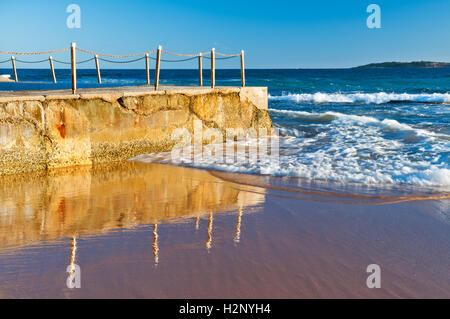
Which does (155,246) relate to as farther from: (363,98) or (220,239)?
(363,98)

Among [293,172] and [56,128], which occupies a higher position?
[56,128]

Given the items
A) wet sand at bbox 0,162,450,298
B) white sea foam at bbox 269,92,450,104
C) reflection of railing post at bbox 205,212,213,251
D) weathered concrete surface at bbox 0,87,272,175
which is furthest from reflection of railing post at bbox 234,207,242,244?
white sea foam at bbox 269,92,450,104

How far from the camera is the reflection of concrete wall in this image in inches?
176

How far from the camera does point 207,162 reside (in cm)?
776

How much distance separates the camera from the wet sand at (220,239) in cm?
313

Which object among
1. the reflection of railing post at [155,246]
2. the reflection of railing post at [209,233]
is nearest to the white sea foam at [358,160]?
the reflection of railing post at [209,233]

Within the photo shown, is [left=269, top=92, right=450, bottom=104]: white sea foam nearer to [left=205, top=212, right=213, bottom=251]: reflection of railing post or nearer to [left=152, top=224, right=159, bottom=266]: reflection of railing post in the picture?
[left=205, top=212, right=213, bottom=251]: reflection of railing post

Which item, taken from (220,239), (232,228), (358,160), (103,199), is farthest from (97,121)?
(358,160)

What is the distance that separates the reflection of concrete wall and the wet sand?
0.08 feet

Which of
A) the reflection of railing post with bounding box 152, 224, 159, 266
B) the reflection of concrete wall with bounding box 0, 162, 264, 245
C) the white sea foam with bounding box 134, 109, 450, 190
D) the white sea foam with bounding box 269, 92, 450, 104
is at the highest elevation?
the white sea foam with bounding box 269, 92, 450, 104
